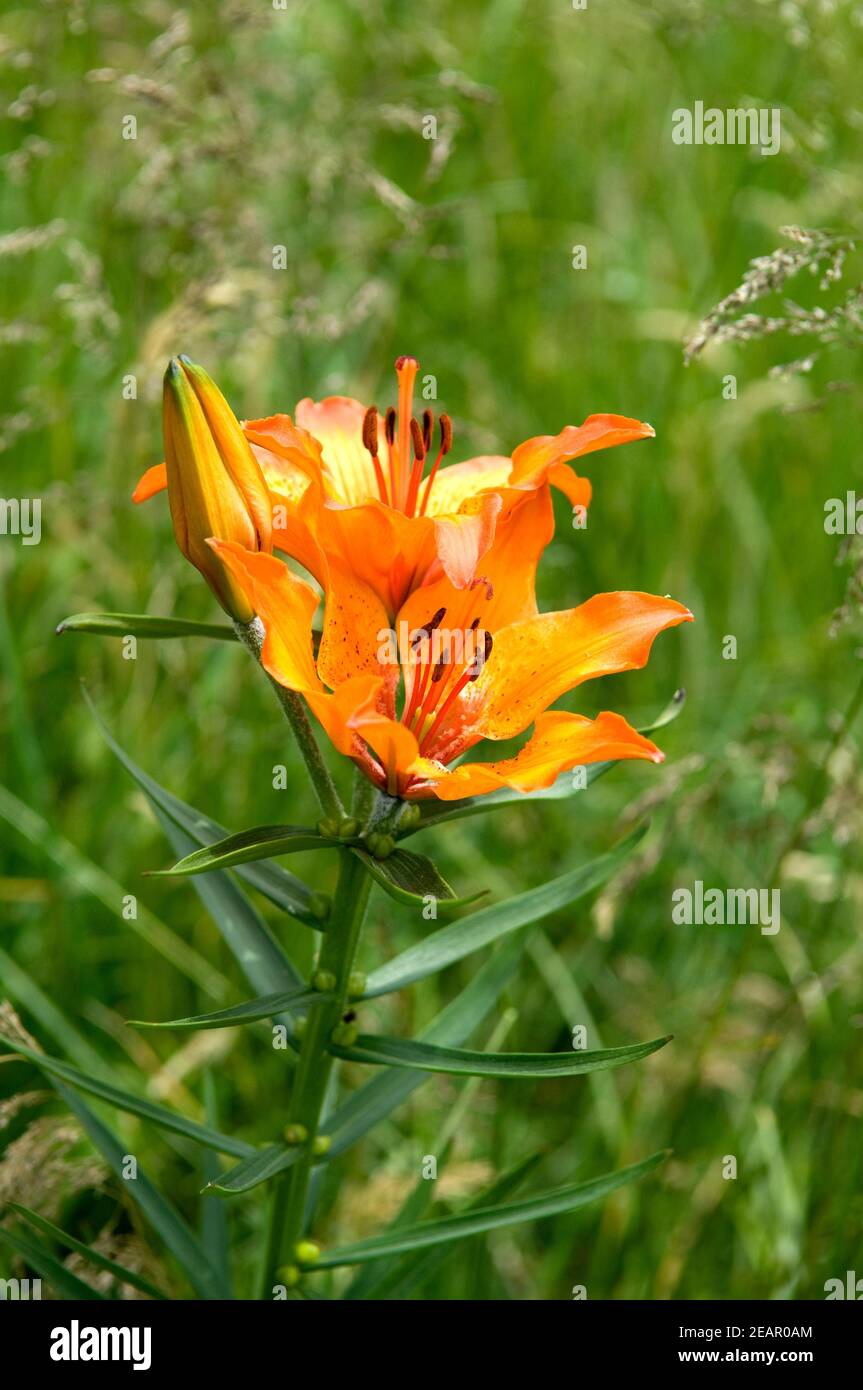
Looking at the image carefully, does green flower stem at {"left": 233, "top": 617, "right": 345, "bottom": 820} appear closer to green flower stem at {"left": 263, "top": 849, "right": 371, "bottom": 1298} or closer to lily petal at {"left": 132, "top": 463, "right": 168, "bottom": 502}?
green flower stem at {"left": 263, "top": 849, "right": 371, "bottom": 1298}

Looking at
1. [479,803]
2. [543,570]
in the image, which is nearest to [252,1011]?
[479,803]

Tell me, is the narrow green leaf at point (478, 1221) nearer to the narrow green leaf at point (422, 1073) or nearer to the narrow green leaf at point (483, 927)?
the narrow green leaf at point (422, 1073)

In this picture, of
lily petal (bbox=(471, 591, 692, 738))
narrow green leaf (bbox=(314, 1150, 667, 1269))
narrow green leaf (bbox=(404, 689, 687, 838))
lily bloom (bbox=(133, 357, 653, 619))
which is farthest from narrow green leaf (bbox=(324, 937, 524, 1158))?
lily bloom (bbox=(133, 357, 653, 619))

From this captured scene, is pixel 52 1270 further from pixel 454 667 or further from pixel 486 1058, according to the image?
pixel 454 667

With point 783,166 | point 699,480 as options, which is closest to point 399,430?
point 699,480

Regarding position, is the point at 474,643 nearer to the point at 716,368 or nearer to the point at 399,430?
the point at 399,430

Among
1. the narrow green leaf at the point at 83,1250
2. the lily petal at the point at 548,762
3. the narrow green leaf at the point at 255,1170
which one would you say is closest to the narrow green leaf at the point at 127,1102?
the narrow green leaf at the point at 255,1170
